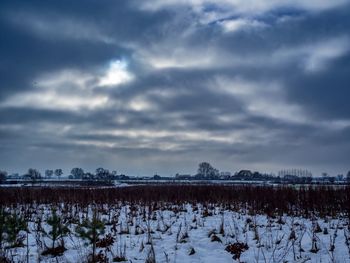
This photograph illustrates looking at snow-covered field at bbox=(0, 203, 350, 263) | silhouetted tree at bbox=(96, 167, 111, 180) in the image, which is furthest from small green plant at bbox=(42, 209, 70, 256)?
silhouetted tree at bbox=(96, 167, 111, 180)

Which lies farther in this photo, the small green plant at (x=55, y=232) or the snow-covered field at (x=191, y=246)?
the small green plant at (x=55, y=232)

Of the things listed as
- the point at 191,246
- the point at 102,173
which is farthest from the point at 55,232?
the point at 102,173

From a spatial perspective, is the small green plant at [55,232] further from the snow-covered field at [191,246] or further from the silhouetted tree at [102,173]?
the silhouetted tree at [102,173]

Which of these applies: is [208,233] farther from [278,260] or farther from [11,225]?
[11,225]

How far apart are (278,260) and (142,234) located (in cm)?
473

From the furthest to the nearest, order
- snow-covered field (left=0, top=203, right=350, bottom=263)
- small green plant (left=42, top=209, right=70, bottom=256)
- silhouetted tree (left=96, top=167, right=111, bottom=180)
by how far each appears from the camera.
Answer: silhouetted tree (left=96, top=167, right=111, bottom=180), small green plant (left=42, top=209, right=70, bottom=256), snow-covered field (left=0, top=203, right=350, bottom=263)

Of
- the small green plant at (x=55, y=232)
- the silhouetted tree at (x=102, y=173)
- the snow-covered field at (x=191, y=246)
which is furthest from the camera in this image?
the silhouetted tree at (x=102, y=173)

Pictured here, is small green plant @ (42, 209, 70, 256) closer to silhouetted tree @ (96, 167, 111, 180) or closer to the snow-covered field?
the snow-covered field

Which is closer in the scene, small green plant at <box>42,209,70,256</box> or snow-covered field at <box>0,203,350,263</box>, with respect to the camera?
snow-covered field at <box>0,203,350,263</box>

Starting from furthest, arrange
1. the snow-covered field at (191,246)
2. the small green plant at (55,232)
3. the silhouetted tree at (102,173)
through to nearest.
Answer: the silhouetted tree at (102,173)
the small green plant at (55,232)
the snow-covered field at (191,246)

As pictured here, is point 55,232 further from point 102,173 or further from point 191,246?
point 102,173

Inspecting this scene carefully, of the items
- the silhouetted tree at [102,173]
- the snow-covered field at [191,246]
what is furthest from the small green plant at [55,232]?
the silhouetted tree at [102,173]

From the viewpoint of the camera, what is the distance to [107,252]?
8078 millimetres

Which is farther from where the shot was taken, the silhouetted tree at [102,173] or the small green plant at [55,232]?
the silhouetted tree at [102,173]
